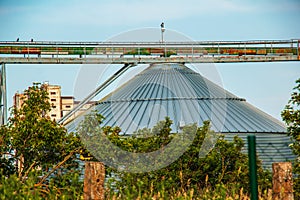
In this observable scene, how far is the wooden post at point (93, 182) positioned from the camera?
1284cm

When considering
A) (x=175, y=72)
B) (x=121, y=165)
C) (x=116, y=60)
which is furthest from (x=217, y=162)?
(x=175, y=72)

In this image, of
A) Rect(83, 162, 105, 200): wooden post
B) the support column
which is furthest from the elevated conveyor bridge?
Rect(83, 162, 105, 200): wooden post

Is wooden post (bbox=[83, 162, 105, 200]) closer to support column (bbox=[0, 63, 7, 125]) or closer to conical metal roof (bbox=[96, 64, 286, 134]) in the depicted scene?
support column (bbox=[0, 63, 7, 125])

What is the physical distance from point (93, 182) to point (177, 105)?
30.6 m

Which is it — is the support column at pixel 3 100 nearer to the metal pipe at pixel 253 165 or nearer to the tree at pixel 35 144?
the tree at pixel 35 144

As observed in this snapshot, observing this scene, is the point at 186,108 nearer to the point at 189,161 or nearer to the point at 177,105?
the point at 177,105

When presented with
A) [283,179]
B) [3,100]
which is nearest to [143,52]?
[3,100]

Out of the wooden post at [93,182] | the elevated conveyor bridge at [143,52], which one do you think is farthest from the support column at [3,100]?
the wooden post at [93,182]

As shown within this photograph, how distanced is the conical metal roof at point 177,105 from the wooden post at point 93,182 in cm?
2598

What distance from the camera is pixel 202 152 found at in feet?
82.7

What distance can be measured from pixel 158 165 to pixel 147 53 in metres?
11.3

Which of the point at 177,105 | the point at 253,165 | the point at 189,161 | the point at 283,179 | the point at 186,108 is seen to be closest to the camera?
the point at 253,165

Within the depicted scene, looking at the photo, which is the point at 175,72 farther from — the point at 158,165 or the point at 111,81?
the point at 158,165

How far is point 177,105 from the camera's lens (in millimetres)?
43312
